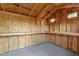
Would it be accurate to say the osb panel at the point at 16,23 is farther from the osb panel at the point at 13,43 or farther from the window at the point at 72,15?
the window at the point at 72,15

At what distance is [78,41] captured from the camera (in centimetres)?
297

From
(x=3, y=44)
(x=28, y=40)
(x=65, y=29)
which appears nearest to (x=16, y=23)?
(x=3, y=44)

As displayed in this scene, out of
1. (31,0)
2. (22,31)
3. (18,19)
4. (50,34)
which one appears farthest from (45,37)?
(31,0)

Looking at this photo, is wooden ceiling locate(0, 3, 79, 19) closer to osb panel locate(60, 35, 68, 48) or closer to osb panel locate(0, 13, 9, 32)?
osb panel locate(0, 13, 9, 32)

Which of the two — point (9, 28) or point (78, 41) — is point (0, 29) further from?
point (78, 41)

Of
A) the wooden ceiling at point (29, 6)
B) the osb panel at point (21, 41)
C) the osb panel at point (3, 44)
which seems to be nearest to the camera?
the wooden ceiling at point (29, 6)

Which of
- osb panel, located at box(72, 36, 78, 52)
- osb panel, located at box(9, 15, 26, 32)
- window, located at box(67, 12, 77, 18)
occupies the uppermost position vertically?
window, located at box(67, 12, 77, 18)

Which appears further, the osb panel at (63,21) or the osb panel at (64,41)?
the osb panel at (63,21)

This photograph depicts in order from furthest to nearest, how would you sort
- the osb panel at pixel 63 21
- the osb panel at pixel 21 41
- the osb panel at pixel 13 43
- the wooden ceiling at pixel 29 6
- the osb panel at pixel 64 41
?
1. the osb panel at pixel 63 21
2. the osb panel at pixel 64 41
3. the osb panel at pixel 21 41
4. the osb panel at pixel 13 43
5. the wooden ceiling at pixel 29 6

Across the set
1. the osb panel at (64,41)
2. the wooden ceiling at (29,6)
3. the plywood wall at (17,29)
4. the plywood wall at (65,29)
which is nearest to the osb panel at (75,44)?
the plywood wall at (65,29)

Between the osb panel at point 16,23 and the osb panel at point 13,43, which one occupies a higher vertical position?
the osb panel at point 16,23

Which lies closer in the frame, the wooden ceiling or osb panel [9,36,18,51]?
the wooden ceiling

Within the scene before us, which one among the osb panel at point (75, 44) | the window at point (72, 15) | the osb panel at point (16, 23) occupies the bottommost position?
the osb panel at point (75, 44)

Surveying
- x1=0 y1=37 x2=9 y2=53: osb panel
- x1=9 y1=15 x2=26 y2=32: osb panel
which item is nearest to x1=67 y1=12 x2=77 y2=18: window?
x1=9 y1=15 x2=26 y2=32: osb panel
